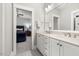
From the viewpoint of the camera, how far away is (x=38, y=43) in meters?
2.41

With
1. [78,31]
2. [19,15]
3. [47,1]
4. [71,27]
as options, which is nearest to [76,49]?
[78,31]

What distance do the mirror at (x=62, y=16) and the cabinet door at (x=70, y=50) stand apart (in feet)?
2.31

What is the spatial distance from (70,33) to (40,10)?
1.17 meters

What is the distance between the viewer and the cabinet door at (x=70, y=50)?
1042mm

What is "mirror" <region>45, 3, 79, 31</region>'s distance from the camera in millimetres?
1735

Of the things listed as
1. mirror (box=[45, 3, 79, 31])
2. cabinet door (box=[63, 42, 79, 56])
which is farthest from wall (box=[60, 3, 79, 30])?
cabinet door (box=[63, 42, 79, 56])

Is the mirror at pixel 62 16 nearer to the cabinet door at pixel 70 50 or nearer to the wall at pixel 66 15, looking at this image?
the wall at pixel 66 15

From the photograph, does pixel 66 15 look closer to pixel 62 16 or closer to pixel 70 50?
pixel 62 16

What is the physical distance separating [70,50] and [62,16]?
112 centimetres

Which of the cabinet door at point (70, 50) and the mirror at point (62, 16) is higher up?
the mirror at point (62, 16)

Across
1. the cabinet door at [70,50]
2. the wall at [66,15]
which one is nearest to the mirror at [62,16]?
the wall at [66,15]

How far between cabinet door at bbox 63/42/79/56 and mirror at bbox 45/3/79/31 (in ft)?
2.31

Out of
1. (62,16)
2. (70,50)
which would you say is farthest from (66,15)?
(70,50)

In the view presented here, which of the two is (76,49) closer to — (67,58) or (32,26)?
(67,58)
